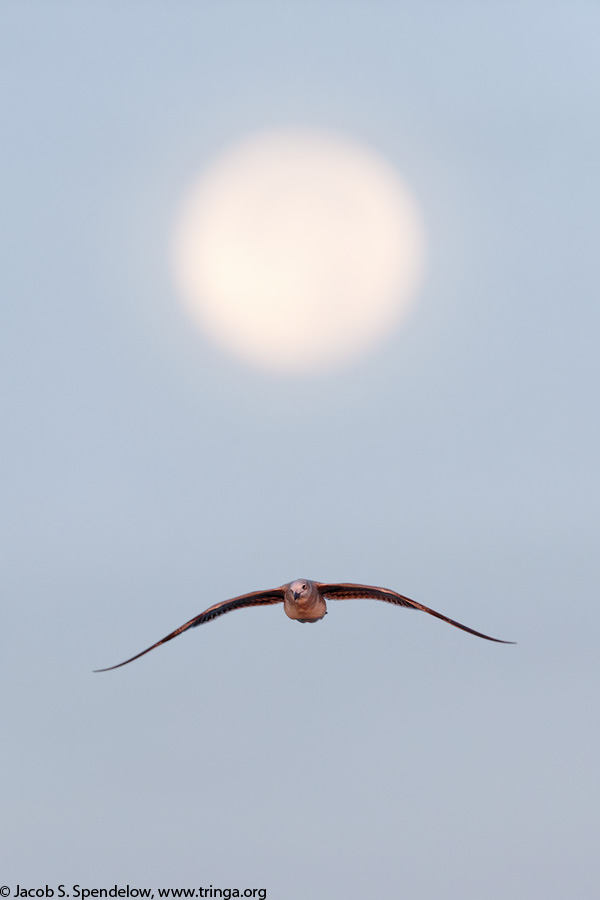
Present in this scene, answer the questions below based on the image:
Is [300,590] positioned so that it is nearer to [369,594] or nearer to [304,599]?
[304,599]

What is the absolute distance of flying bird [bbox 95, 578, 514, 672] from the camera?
1193 inches

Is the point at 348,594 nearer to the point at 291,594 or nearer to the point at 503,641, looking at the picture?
the point at 291,594

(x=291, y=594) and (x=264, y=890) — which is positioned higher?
(x=291, y=594)

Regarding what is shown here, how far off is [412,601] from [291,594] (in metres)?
3.46

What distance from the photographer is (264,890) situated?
143 feet

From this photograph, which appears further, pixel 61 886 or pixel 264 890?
pixel 264 890

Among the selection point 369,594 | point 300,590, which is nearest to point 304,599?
point 300,590

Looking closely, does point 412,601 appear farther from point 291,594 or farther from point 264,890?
point 264,890

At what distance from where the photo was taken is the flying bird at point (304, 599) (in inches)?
1193

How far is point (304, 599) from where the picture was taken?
3027cm

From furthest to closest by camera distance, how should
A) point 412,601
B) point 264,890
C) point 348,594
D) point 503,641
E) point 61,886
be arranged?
1. point 264,890
2. point 61,886
3. point 348,594
4. point 412,601
5. point 503,641

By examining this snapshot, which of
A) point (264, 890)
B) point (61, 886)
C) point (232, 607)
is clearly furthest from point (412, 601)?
point (264, 890)

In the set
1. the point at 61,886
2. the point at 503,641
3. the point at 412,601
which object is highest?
the point at 412,601

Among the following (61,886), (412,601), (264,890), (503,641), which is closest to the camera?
(503,641)
